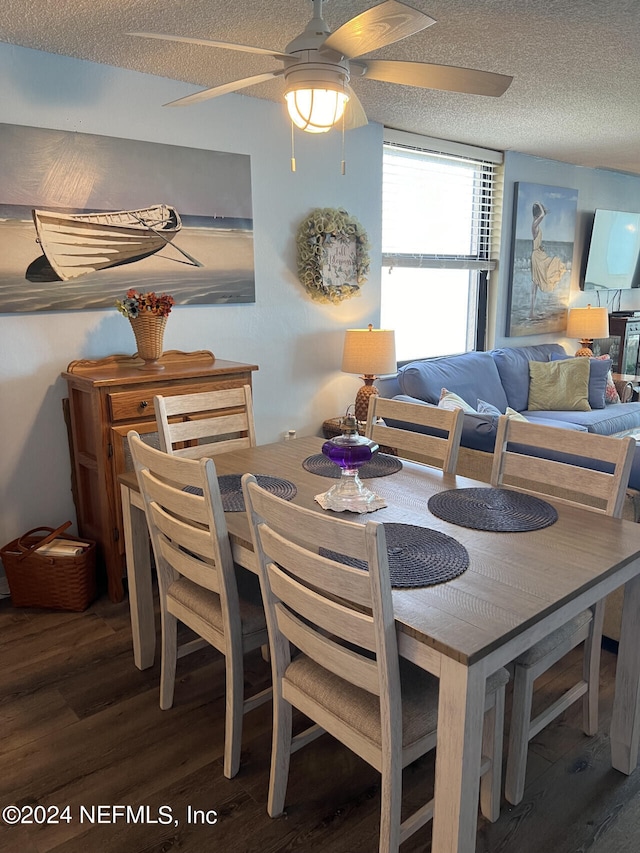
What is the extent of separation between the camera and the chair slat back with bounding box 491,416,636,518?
1763 mm

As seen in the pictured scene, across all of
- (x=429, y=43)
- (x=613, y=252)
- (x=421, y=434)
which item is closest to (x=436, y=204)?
(x=429, y=43)

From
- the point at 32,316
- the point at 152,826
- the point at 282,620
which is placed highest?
the point at 32,316

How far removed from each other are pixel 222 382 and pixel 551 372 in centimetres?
284

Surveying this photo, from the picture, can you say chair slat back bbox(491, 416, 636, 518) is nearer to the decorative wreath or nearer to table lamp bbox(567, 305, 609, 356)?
the decorative wreath

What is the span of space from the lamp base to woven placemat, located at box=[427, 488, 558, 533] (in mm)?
1841

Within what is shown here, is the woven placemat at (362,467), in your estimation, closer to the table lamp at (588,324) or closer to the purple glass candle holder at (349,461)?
the purple glass candle holder at (349,461)

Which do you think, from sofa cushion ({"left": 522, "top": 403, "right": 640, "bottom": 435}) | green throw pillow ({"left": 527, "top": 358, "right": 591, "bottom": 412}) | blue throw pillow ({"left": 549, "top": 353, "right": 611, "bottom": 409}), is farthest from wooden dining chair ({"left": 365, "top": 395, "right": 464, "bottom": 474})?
blue throw pillow ({"left": 549, "top": 353, "right": 611, "bottom": 409})

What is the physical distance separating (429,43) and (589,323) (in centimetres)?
346

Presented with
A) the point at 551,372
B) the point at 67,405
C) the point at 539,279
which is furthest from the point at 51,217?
the point at 539,279

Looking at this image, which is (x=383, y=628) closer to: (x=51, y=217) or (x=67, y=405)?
(x=67, y=405)

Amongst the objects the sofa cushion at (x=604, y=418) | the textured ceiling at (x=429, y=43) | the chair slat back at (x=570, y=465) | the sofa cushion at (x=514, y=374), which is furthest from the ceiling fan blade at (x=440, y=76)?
the sofa cushion at (x=514, y=374)

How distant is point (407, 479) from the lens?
2.15m

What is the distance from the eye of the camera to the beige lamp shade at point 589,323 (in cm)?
540

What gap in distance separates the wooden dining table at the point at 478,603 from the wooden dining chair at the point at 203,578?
92 mm
